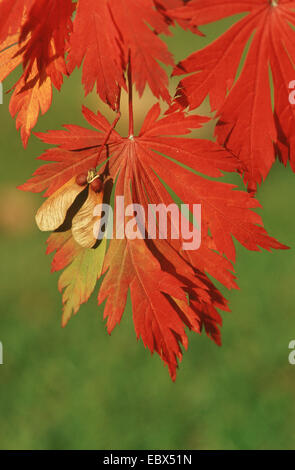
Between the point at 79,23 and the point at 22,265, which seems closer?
the point at 79,23

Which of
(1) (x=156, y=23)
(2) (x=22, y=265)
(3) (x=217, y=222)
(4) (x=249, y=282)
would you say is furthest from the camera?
(2) (x=22, y=265)

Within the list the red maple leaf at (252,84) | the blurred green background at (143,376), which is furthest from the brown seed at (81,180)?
the blurred green background at (143,376)

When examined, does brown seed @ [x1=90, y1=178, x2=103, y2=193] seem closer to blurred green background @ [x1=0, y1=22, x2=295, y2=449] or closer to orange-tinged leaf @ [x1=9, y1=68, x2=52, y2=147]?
orange-tinged leaf @ [x1=9, y1=68, x2=52, y2=147]

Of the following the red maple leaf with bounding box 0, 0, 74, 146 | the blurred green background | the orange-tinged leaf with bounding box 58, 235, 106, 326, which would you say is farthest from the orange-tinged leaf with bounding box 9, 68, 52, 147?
the blurred green background

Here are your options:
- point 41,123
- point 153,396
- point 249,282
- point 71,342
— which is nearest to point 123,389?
point 153,396

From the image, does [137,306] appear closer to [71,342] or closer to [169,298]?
[169,298]

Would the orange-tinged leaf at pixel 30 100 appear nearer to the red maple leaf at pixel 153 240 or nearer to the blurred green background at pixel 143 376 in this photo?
the red maple leaf at pixel 153 240

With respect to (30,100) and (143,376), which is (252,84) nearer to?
(30,100)
